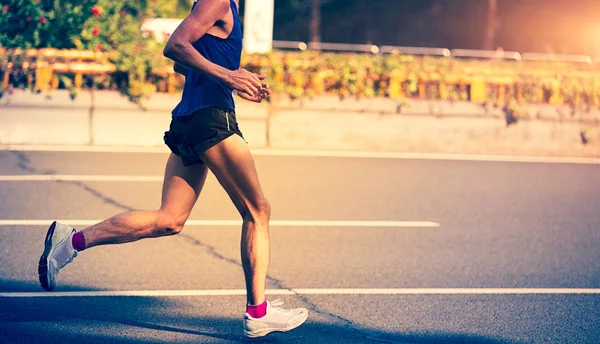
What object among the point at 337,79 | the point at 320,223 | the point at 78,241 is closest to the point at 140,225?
the point at 78,241

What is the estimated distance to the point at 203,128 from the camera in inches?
180

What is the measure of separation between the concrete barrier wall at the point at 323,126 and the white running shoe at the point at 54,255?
7.02 m

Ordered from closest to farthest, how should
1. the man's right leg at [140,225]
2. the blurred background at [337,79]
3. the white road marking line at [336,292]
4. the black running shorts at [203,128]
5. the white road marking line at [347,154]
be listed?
the black running shorts at [203,128] → the man's right leg at [140,225] → the white road marking line at [336,292] → the white road marking line at [347,154] → the blurred background at [337,79]

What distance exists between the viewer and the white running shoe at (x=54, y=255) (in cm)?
477

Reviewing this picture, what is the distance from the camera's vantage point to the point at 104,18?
45.5 feet

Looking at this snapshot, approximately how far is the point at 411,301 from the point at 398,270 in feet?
2.59

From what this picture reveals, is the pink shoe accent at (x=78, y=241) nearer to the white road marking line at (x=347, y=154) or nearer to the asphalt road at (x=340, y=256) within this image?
the asphalt road at (x=340, y=256)

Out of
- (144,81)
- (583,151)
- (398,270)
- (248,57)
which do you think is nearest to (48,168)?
(144,81)

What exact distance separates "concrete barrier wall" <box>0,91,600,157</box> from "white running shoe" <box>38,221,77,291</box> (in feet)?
23.0

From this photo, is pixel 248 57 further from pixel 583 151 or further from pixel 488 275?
pixel 488 275

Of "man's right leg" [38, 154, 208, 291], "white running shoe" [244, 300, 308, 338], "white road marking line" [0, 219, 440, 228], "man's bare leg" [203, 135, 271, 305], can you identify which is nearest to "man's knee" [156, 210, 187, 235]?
"man's right leg" [38, 154, 208, 291]

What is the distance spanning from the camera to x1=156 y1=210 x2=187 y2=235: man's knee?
4801 mm

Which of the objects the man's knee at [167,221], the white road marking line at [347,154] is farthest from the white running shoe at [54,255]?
the white road marking line at [347,154]

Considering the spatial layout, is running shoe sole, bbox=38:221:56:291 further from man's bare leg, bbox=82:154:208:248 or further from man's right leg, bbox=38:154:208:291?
man's bare leg, bbox=82:154:208:248
